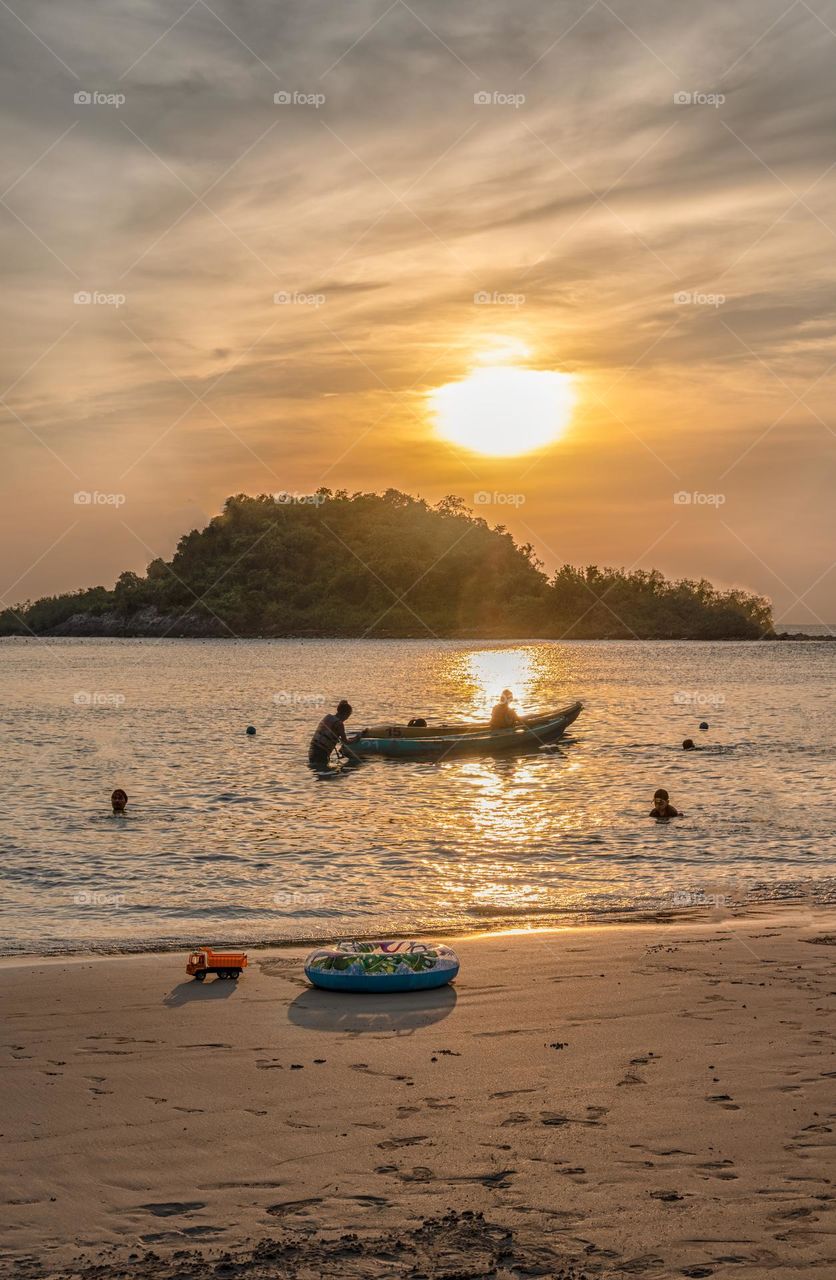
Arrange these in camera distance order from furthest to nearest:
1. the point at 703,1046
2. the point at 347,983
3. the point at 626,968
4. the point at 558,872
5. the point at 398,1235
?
the point at 558,872 < the point at 626,968 < the point at 347,983 < the point at 703,1046 < the point at 398,1235

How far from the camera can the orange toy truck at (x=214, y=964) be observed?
35.4 feet

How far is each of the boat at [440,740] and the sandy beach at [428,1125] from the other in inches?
990

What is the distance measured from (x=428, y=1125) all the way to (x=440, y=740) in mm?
28718

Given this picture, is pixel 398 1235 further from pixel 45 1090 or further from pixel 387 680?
pixel 387 680

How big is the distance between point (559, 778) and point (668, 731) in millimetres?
18028

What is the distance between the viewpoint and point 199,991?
10500 millimetres

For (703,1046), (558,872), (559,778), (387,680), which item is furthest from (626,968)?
(387,680)

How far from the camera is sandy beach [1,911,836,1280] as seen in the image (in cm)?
571

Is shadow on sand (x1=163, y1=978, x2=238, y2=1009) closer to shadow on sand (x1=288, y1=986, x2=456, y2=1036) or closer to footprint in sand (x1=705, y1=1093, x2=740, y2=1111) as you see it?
shadow on sand (x1=288, y1=986, x2=456, y2=1036)

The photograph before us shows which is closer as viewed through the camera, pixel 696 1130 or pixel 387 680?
pixel 696 1130

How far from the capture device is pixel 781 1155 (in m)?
6.64

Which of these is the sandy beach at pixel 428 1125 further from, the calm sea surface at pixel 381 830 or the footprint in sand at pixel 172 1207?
the calm sea surface at pixel 381 830

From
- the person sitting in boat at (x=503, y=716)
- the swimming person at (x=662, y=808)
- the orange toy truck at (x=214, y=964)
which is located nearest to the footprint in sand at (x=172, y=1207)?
the orange toy truck at (x=214, y=964)

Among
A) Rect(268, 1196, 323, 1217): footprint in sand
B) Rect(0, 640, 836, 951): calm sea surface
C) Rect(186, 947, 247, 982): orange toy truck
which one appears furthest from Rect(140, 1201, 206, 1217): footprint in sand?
Rect(0, 640, 836, 951): calm sea surface
